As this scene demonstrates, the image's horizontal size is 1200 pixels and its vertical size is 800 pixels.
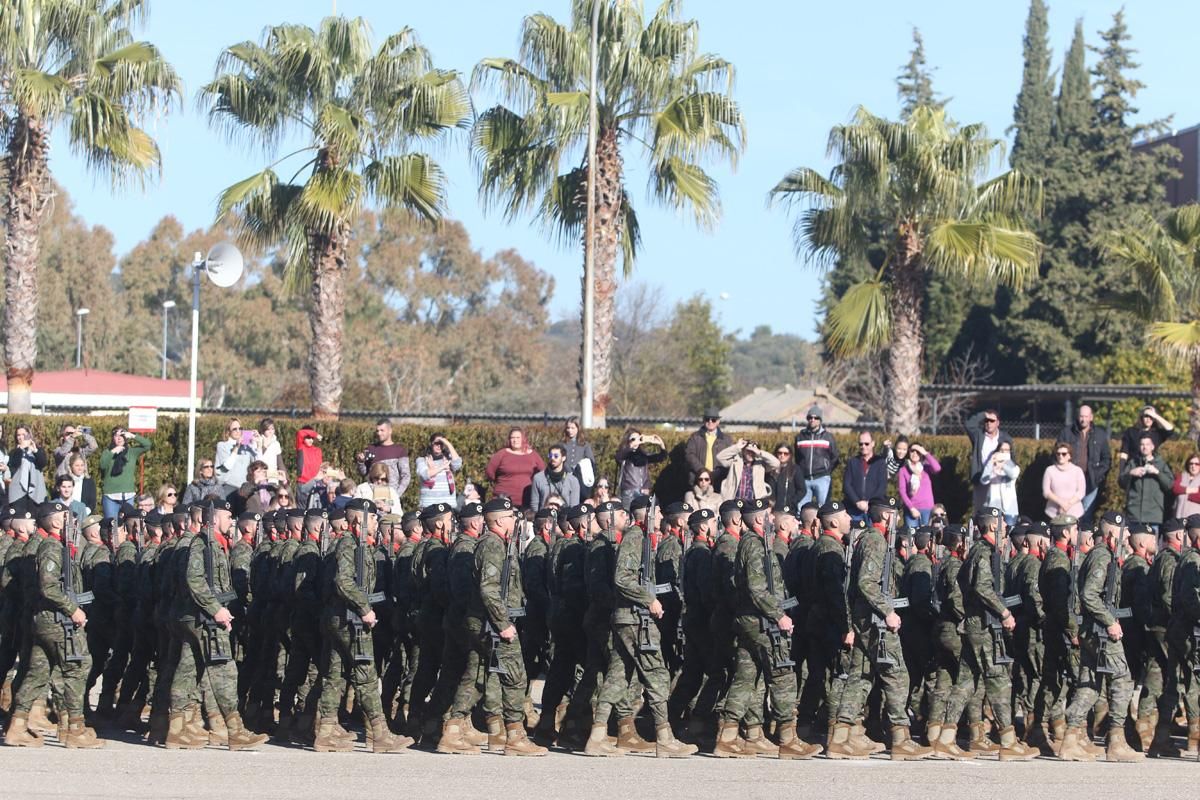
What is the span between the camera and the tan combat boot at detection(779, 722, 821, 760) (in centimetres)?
1153

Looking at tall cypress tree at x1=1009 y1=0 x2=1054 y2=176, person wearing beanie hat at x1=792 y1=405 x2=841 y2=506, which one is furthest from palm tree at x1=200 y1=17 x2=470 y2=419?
tall cypress tree at x1=1009 y1=0 x2=1054 y2=176

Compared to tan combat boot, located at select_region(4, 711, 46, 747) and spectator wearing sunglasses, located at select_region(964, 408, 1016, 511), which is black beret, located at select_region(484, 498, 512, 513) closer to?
tan combat boot, located at select_region(4, 711, 46, 747)

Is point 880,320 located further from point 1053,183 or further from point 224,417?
point 1053,183

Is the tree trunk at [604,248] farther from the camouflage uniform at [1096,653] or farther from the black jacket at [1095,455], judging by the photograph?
the camouflage uniform at [1096,653]

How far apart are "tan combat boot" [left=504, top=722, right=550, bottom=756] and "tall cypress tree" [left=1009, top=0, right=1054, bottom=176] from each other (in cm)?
4053

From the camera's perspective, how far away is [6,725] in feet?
40.1

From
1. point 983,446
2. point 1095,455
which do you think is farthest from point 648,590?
point 1095,455

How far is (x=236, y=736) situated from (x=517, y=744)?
1.90m

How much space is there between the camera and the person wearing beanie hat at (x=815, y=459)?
17609mm

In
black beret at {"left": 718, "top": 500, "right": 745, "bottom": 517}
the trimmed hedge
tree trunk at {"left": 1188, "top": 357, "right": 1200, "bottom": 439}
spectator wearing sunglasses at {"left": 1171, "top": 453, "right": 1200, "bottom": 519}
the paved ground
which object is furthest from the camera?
tree trunk at {"left": 1188, "top": 357, "right": 1200, "bottom": 439}

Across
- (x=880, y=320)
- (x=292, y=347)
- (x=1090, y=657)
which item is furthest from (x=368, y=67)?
(x=292, y=347)

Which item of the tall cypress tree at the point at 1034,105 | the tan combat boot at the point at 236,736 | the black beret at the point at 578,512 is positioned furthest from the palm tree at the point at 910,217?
the tall cypress tree at the point at 1034,105

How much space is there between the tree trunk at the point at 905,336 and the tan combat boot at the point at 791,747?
957 cm

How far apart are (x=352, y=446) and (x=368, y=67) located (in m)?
4.75
